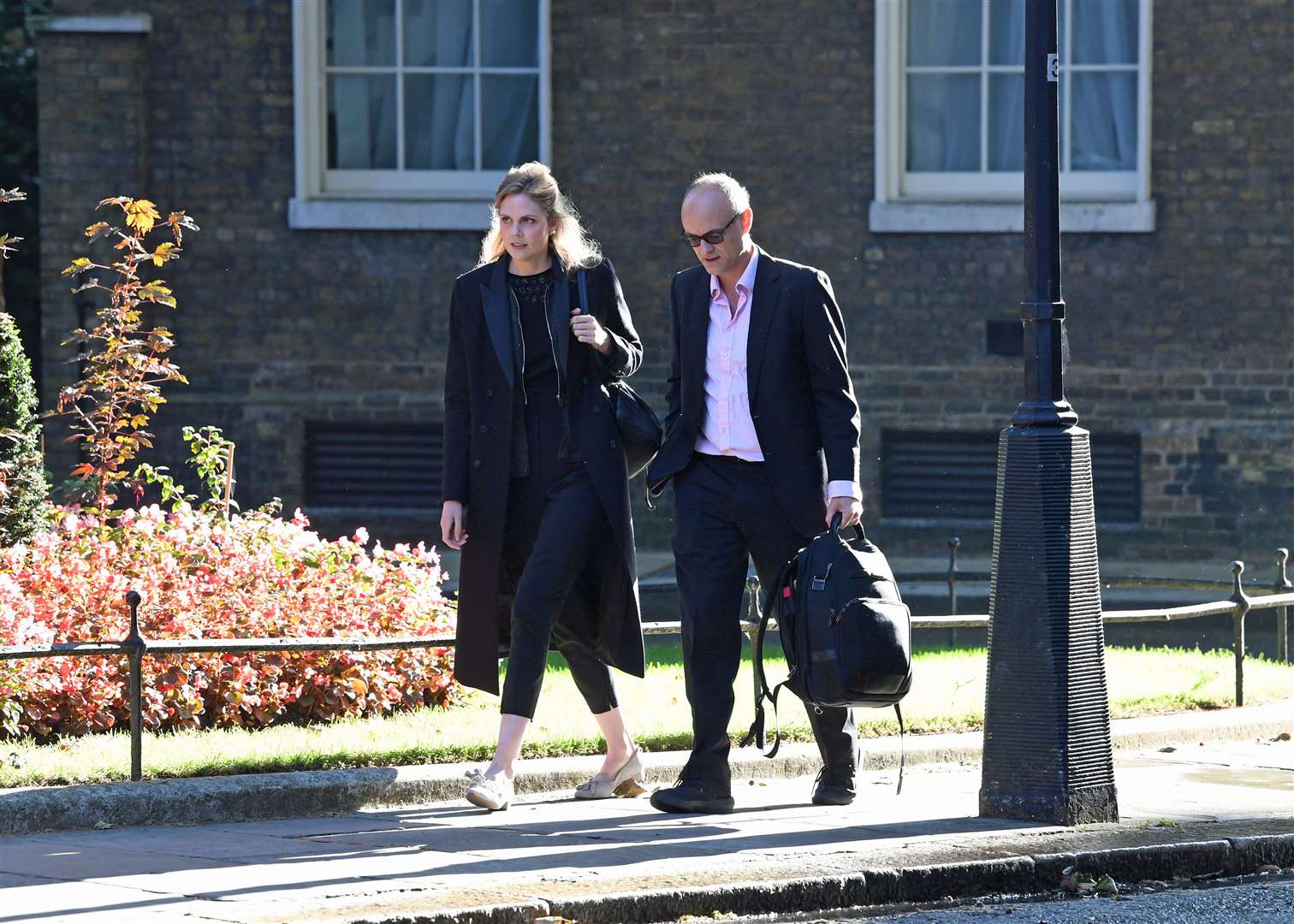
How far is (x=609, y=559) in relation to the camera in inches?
261

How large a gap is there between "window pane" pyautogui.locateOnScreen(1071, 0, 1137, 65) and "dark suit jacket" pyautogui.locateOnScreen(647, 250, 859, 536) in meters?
9.03

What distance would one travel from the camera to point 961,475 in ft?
48.4

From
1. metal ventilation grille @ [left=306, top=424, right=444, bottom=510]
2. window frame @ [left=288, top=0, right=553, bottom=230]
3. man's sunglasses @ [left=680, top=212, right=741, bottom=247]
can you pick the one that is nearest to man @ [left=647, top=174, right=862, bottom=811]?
man's sunglasses @ [left=680, top=212, right=741, bottom=247]

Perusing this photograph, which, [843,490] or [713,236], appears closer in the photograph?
[843,490]

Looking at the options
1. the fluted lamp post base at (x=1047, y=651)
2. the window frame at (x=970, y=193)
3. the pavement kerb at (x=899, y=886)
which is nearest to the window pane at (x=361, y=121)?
the window frame at (x=970, y=193)

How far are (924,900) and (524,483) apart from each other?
192cm

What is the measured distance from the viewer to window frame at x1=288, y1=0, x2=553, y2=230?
48.3 feet

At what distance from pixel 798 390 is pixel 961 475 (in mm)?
8488

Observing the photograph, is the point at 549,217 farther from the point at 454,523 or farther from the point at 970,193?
the point at 970,193

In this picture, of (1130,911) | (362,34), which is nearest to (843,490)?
(1130,911)

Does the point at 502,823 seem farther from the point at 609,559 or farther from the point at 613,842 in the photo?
the point at 609,559

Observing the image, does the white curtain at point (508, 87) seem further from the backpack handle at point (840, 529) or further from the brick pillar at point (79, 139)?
the backpack handle at point (840, 529)

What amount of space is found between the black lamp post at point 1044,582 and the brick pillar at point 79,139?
9.62m

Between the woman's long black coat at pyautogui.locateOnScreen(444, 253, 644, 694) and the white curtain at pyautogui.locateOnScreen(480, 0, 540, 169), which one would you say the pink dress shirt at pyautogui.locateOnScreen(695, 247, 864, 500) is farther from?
the white curtain at pyautogui.locateOnScreen(480, 0, 540, 169)
